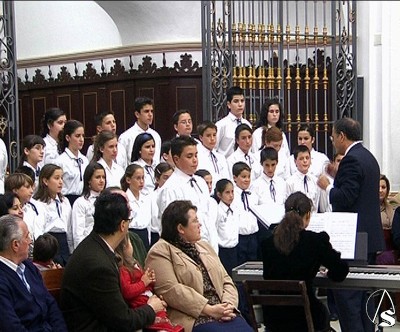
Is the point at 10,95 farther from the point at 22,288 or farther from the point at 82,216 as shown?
the point at 22,288

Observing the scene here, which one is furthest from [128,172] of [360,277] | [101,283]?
[101,283]

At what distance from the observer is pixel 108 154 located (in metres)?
5.80

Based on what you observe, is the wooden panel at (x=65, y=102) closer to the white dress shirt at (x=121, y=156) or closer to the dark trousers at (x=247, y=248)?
the white dress shirt at (x=121, y=156)

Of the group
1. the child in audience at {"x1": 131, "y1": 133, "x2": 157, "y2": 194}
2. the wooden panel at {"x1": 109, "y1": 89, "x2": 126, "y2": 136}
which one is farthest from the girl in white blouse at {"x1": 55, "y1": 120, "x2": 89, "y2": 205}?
the wooden panel at {"x1": 109, "y1": 89, "x2": 126, "y2": 136}

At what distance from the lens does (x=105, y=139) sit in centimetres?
575

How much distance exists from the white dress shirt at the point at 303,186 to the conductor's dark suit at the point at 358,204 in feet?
5.02

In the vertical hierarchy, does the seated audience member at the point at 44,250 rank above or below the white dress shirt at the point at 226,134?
below

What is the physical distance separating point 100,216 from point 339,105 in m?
5.73

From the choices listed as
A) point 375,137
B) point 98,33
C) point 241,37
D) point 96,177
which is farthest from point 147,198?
point 98,33

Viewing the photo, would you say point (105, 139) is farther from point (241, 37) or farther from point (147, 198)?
point (241, 37)

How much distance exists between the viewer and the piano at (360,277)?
3955mm

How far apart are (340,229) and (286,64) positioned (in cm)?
508

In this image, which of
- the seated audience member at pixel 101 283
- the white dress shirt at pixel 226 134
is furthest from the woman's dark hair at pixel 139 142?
the seated audience member at pixel 101 283

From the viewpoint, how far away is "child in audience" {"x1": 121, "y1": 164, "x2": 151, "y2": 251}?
5375mm
